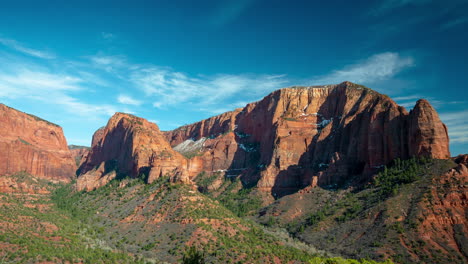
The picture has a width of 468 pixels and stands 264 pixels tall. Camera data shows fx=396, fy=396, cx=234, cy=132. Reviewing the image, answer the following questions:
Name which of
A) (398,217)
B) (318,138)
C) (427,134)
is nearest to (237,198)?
(318,138)

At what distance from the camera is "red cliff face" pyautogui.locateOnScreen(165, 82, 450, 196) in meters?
103

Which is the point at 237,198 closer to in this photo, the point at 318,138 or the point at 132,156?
the point at 318,138

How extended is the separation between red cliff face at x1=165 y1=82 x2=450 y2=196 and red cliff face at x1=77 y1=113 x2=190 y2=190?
83.3ft

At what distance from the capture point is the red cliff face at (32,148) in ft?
493

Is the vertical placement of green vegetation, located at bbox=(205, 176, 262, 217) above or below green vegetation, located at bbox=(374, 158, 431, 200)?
below

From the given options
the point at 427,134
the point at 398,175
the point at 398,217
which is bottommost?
the point at 398,217

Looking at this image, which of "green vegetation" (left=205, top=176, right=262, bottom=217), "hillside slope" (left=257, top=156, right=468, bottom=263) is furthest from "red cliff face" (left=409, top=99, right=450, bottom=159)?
"green vegetation" (left=205, top=176, right=262, bottom=217)

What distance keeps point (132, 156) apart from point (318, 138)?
70.0m

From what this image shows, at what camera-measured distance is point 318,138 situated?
13675 cm

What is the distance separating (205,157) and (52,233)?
89.4 metres

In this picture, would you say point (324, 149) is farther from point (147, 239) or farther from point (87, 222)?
point (87, 222)

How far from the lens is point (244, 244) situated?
3233 inches

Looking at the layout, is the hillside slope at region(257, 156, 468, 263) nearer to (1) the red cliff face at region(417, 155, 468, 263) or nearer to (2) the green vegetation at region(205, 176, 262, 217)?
(1) the red cliff face at region(417, 155, 468, 263)

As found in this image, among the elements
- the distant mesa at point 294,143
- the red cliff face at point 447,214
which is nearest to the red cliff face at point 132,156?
the distant mesa at point 294,143
